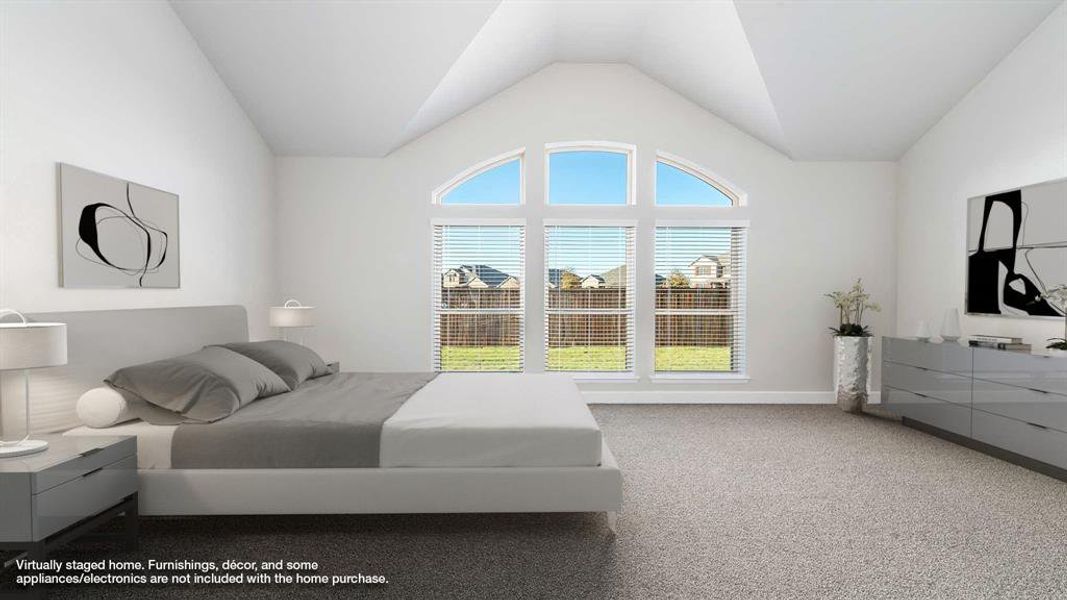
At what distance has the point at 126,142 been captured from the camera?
3.77 m

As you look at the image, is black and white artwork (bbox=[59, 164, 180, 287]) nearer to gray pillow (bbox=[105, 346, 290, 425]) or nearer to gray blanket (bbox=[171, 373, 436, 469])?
gray pillow (bbox=[105, 346, 290, 425])

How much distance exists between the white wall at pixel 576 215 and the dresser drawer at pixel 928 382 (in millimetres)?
901

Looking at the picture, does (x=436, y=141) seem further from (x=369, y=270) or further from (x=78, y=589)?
(x=78, y=589)

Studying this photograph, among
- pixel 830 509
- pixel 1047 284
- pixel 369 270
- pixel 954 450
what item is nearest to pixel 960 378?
pixel 954 450

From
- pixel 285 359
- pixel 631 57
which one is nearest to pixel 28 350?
pixel 285 359

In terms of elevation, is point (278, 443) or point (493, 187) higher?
point (493, 187)

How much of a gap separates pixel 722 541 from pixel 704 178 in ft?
14.7

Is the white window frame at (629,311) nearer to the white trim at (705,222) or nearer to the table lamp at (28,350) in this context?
the white trim at (705,222)

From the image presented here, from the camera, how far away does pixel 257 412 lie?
308 centimetres

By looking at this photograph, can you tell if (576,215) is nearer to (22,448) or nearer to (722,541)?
(722,541)

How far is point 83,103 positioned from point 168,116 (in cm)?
88

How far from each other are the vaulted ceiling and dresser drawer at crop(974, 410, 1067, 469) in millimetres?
2830

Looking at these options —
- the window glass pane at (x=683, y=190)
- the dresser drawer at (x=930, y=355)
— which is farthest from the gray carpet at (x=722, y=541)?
the window glass pane at (x=683, y=190)

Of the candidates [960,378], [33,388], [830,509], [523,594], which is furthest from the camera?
→ [960,378]
